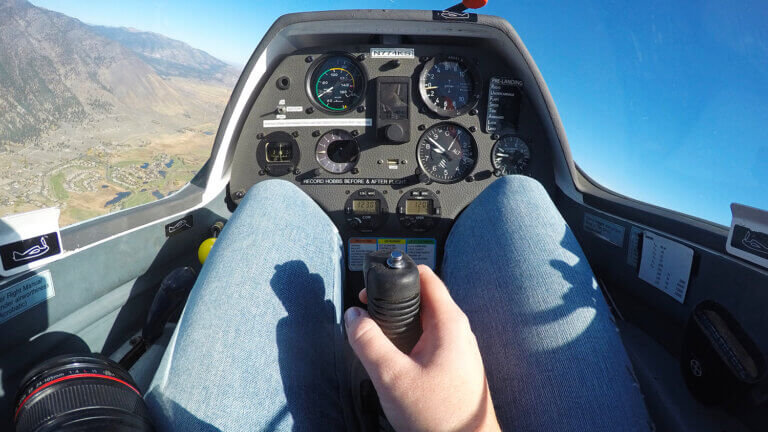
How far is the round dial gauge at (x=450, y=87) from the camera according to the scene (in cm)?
225

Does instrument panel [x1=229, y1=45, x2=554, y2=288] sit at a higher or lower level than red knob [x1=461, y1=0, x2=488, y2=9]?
lower

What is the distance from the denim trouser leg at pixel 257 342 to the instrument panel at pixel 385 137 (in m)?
1.03

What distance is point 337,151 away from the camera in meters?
2.28

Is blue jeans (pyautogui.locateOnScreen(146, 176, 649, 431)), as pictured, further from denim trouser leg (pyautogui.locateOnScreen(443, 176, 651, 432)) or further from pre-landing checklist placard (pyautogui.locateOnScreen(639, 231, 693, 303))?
pre-landing checklist placard (pyautogui.locateOnScreen(639, 231, 693, 303))

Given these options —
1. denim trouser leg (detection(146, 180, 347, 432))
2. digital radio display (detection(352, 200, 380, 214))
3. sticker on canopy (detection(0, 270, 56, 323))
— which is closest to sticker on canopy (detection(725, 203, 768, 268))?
denim trouser leg (detection(146, 180, 347, 432))

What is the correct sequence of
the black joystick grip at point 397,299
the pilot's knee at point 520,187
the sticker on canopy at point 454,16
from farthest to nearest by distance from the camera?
the sticker on canopy at point 454,16, the pilot's knee at point 520,187, the black joystick grip at point 397,299

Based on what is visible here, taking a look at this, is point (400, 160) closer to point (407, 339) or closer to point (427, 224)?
point (427, 224)

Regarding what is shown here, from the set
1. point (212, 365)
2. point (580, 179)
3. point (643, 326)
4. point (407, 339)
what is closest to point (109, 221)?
point (212, 365)

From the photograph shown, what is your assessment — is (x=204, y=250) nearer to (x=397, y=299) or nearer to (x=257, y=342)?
(x=257, y=342)

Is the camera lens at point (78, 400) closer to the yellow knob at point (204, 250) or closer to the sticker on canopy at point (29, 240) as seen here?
the sticker on canopy at point (29, 240)

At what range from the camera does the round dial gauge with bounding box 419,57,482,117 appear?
7.39 feet

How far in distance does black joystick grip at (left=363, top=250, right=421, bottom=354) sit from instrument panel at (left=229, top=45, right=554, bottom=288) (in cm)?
153

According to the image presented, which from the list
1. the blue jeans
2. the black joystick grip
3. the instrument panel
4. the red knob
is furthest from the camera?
the instrument panel

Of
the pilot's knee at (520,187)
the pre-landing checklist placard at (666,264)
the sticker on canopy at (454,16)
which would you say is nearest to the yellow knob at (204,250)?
the pilot's knee at (520,187)
